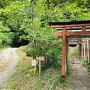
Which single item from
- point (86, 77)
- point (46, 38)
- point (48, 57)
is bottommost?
point (86, 77)

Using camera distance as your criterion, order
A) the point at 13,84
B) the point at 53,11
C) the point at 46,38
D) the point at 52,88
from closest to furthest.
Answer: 1. the point at 52,88
2. the point at 13,84
3. the point at 46,38
4. the point at 53,11

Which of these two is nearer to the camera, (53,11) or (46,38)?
(46,38)

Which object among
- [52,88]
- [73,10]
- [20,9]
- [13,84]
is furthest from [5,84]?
[73,10]

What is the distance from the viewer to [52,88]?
935 cm

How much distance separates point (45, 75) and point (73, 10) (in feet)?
12.8

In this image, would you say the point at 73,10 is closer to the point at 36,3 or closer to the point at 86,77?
the point at 36,3

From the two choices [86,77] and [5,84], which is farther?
[86,77]

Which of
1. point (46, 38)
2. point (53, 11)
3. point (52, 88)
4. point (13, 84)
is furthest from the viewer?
point (53, 11)

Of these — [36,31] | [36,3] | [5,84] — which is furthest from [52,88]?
[36,3]

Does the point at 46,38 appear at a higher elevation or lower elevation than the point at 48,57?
higher

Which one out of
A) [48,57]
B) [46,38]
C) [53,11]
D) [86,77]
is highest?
[53,11]

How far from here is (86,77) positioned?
12141 millimetres

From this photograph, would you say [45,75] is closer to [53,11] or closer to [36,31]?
[36,31]

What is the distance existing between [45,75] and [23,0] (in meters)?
4.13
